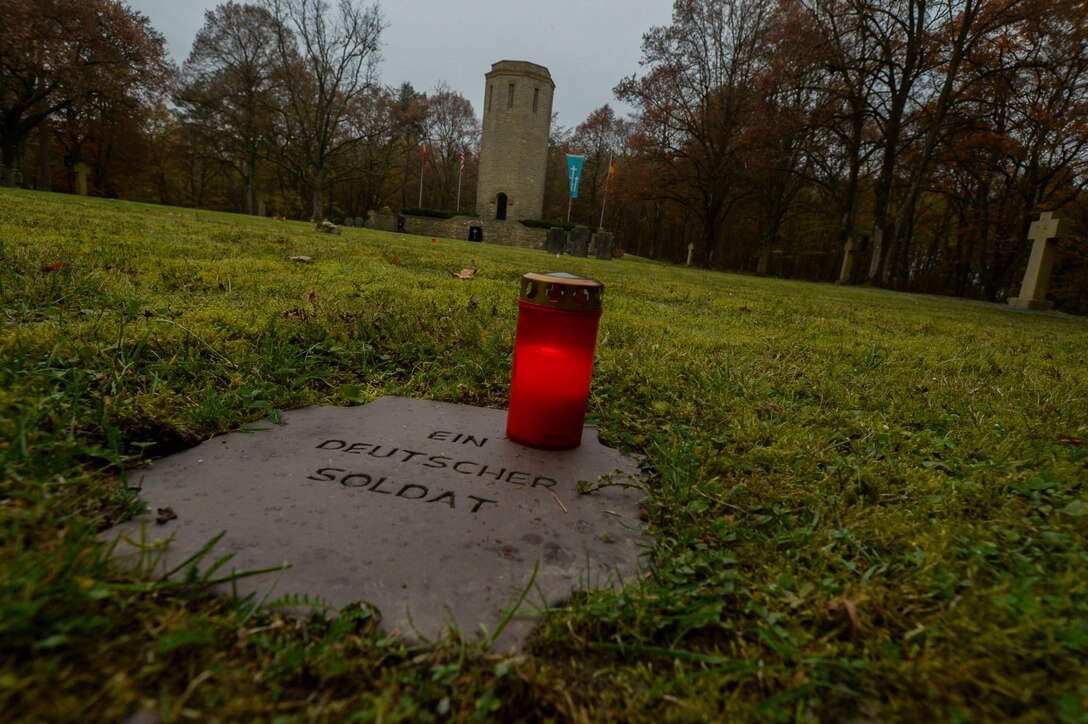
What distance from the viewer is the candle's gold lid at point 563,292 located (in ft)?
5.54

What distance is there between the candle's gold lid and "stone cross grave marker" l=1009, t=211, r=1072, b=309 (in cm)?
1541

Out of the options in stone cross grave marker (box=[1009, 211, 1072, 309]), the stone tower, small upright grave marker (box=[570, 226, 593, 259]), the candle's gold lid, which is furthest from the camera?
the stone tower

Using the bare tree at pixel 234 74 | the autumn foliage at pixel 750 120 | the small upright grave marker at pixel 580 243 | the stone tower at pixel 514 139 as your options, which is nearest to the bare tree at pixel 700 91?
the autumn foliage at pixel 750 120

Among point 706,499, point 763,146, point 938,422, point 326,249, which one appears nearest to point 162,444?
point 706,499

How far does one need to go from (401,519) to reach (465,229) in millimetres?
30164

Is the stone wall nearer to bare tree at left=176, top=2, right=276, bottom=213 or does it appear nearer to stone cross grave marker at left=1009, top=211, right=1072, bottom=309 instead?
bare tree at left=176, top=2, right=276, bottom=213

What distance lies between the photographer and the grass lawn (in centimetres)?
78

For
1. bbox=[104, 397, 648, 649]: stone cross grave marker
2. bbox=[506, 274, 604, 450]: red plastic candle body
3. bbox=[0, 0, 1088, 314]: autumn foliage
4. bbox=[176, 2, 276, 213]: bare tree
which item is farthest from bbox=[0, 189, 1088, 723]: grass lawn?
bbox=[176, 2, 276, 213]: bare tree

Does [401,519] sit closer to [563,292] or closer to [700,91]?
[563,292]

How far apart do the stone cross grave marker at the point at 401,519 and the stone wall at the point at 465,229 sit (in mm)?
28258

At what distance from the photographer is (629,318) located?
4.00m

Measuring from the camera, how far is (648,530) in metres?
1.31

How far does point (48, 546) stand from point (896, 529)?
1792 mm

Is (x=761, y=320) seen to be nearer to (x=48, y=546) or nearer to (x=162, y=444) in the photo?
(x=162, y=444)
